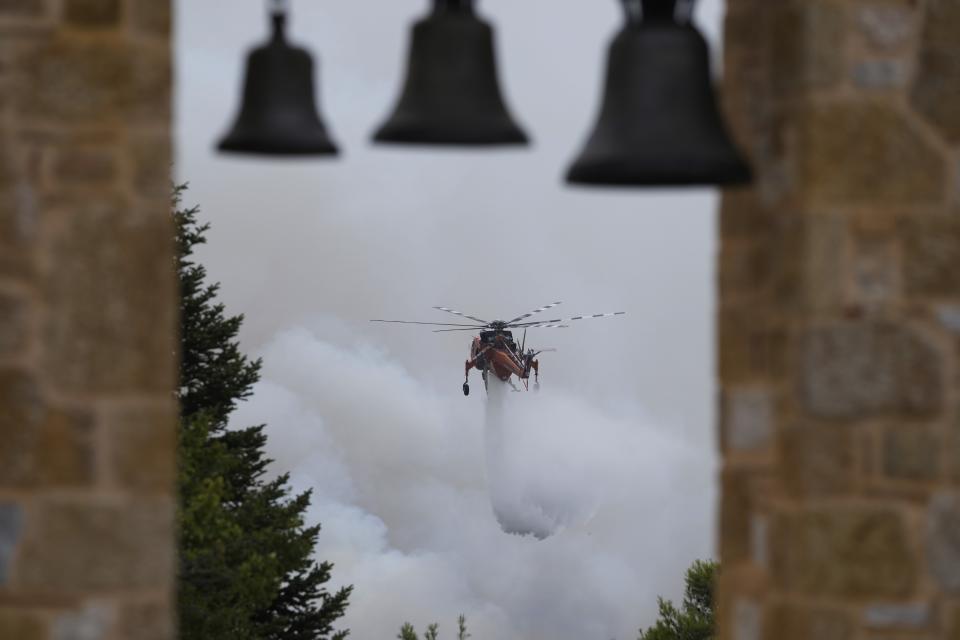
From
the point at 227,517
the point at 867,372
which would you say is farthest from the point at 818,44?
the point at 227,517

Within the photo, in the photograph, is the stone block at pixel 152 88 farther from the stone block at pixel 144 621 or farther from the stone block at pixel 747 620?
the stone block at pixel 747 620

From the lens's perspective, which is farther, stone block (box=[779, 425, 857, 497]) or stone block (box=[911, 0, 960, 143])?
stone block (box=[911, 0, 960, 143])

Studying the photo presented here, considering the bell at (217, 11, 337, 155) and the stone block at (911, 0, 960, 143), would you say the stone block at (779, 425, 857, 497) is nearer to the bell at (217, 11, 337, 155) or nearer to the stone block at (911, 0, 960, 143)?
the stone block at (911, 0, 960, 143)

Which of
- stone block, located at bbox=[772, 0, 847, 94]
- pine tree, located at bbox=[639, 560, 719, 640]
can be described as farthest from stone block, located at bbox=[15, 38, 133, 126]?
pine tree, located at bbox=[639, 560, 719, 640]

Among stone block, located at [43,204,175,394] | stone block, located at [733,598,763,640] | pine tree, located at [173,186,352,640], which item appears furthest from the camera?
pine tree, located at [173,186,352,640]

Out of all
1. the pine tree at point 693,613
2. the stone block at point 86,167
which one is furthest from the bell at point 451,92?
the pine tree at point 693,613

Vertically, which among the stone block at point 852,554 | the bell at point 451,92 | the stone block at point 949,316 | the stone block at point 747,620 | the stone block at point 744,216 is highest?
the bell at point 451,92

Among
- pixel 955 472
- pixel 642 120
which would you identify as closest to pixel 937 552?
pixel 955 472

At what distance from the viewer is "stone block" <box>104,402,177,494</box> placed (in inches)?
141

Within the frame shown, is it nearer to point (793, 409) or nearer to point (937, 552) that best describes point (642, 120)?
point (793, 409)

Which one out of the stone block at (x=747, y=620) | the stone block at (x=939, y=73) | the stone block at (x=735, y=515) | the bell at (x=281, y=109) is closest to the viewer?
the stone block at (x=939, y=73)

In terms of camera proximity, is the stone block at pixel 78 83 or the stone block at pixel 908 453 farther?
the stone block at pixel 908 453

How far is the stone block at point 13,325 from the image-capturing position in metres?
3.60

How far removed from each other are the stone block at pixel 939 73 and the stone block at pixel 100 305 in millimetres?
1811
